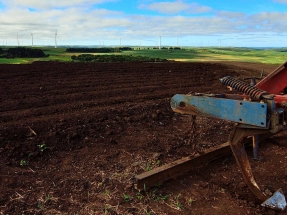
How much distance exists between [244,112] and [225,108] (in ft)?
0.64

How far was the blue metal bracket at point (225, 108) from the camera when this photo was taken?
2965mm

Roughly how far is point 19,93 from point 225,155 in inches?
292

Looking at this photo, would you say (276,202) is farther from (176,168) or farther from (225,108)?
(225,108)

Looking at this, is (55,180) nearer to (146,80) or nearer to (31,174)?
(31,174)

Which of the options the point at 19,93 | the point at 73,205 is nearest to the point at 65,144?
the point at 73,205

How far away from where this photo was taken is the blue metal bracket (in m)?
2.96

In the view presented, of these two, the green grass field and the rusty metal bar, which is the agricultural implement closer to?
the rusty metal bar

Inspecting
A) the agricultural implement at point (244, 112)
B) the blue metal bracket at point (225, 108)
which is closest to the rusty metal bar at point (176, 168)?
the agricultural implement at point (244, 112)

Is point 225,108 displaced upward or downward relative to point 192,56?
upward

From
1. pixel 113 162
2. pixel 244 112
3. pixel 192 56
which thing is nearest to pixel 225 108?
Answer: pixel 244 112

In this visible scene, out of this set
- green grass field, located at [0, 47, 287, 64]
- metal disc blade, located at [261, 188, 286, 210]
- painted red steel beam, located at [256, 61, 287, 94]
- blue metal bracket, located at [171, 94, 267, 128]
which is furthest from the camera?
green grass field, located at [0, 47, 287, 64]

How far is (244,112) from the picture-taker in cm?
305

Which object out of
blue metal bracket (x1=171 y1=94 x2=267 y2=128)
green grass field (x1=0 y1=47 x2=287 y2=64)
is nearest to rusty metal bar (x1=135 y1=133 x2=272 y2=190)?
blue metal bracket (x1=171 y1=94 x2=267 y2=128)

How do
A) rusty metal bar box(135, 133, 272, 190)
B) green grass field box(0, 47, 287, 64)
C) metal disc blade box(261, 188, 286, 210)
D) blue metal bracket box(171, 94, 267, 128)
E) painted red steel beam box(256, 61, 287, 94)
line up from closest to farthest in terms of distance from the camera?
blue metal bracket box(171, 94, 267, 128), metal disc blade box(261, 188, 286, 210), rusty metal bar box(135, 133, 272, 190), painted red steel beam box(256, 61, 287, 94), green grass field box(0, 47, 287, 64)
